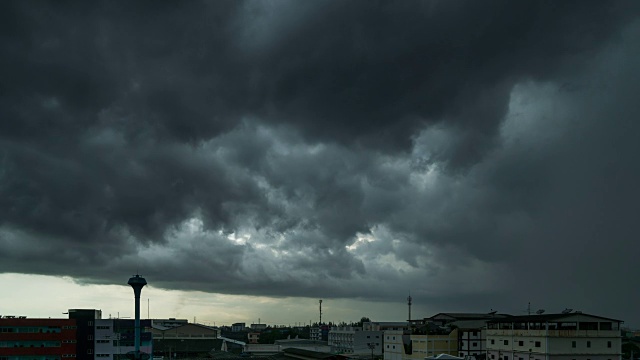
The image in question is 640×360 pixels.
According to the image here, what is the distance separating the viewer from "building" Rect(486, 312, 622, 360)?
341 feet

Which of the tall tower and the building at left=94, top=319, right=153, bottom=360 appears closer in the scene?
the tall tower

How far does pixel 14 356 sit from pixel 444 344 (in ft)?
295

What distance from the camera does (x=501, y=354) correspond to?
388 feet

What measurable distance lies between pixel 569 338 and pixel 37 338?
101 m

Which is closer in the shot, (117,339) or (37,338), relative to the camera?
(37,338)

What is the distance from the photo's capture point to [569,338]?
104 m

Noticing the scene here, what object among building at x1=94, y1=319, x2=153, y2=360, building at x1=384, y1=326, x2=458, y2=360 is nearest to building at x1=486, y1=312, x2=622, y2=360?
building at x1=384, y1=326, x2=458, y2=360

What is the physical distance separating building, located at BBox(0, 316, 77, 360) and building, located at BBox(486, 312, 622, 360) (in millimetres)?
89742

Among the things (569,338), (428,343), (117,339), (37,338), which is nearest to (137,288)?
(37,338)

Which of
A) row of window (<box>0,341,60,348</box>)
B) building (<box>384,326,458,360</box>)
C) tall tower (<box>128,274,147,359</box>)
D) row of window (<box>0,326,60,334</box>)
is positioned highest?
tall tower (<box>128,274,147,359</box>)

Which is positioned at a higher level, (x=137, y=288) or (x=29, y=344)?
(x=137, y=288)

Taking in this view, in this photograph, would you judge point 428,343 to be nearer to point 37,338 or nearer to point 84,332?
point 84,332

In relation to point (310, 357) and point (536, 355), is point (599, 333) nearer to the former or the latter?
point (536, 355)

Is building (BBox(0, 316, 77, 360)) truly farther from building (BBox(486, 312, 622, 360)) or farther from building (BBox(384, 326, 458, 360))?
building (BBox(486, 312, 622, 360))
